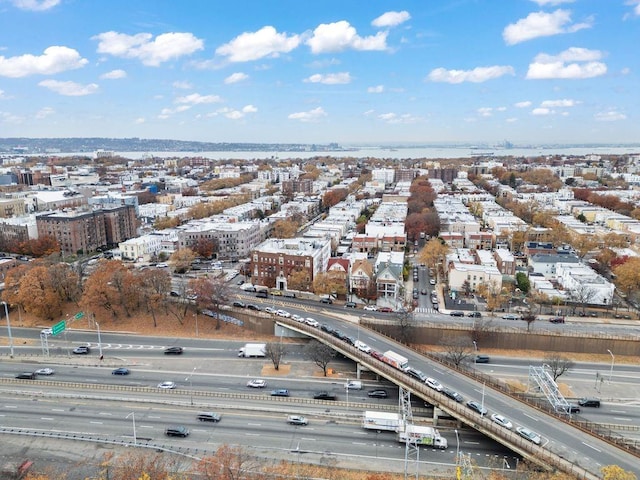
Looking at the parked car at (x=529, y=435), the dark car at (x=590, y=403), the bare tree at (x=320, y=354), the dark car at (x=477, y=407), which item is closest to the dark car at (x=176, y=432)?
the bare tree at (x=320, y=354)

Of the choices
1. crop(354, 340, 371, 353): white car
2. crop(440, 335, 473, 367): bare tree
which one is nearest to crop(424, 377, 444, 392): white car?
crop(440, 335, 473, 367): bare tree

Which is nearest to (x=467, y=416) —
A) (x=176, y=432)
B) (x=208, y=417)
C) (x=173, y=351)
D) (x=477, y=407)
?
(x=477, y=407)

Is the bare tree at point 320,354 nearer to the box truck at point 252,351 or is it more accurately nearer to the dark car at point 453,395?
the box truck at point 252,351

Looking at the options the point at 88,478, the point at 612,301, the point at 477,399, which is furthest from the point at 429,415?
the point at 612,301

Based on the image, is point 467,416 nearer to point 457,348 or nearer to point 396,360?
point 396,360

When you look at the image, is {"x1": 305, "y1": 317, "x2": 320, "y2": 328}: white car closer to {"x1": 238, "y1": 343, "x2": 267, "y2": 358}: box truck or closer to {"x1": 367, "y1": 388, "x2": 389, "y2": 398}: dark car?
{"x1": 238, "y1": 343, "x2": 267, "y2": 358}: box truck

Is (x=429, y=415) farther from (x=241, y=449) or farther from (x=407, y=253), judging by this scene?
(x=407, y=253)
